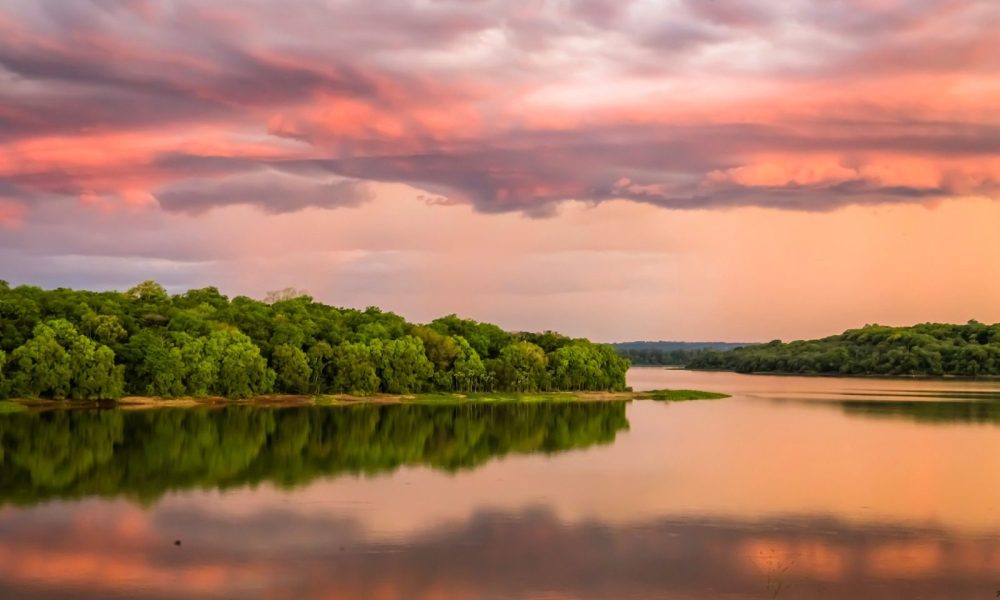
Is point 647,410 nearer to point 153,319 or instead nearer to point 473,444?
point 473,444

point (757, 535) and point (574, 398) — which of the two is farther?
point (574, 398)

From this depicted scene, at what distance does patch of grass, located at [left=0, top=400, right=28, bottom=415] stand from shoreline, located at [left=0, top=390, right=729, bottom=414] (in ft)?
0.43

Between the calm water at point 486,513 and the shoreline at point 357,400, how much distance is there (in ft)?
65.8

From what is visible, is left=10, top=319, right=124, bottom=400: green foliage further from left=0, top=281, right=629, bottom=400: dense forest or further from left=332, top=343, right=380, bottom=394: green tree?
left=332, top=343, right=380, bottom=394: green tree

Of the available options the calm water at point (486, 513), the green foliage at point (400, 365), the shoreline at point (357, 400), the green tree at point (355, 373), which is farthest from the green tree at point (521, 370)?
the calm water at point (486, 513)

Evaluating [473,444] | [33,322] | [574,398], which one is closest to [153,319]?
[33,322]

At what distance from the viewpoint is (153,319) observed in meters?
132

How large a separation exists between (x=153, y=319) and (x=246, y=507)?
9442 cm

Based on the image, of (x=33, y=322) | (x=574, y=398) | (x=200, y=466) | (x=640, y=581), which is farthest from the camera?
(x=574, y=398)

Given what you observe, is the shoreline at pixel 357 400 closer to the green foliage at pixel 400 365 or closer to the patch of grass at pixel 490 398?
the patch of grass at pixel 490 398

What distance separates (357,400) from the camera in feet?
426

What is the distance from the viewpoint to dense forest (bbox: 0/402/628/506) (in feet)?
176

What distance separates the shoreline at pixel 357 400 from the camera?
106 m

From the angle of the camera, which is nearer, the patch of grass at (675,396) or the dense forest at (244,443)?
the dense forest at (244,443)
